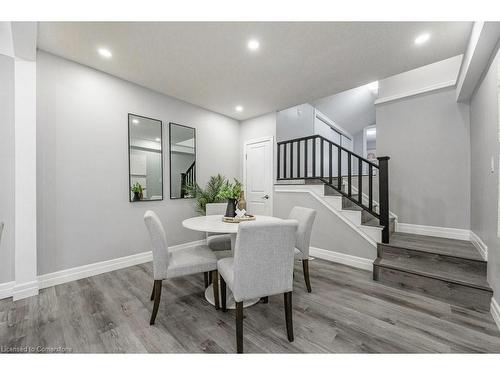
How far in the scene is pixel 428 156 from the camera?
3350mm

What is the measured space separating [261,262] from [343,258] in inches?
85.1

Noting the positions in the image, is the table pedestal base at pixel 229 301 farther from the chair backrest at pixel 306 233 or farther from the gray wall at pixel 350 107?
the gray wall at pixel 350 107

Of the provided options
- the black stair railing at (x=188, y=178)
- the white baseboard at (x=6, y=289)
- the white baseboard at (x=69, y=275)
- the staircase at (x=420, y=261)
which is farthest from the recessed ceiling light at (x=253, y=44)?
the white baseboard at (x=6, y=289)

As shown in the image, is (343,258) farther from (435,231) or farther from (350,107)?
(350,107)

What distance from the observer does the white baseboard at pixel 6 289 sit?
2113 millimetres

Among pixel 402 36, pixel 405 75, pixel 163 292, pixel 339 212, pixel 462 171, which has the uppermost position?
pixel 405 75

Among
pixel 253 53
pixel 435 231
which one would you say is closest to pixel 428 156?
pixel 435 231

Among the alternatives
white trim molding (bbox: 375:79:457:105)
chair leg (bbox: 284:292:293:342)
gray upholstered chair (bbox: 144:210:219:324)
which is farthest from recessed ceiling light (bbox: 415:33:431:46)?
gray upholstered chair (bbox: 144:210:219:324)

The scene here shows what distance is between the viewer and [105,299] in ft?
6.95

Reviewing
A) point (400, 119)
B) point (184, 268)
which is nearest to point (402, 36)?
point (400, 119)

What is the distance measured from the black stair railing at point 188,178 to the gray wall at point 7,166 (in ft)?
6.55

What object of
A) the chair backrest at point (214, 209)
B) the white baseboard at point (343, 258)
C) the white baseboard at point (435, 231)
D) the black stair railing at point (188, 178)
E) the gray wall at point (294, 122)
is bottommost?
the white baseboard at point (343, 258)
